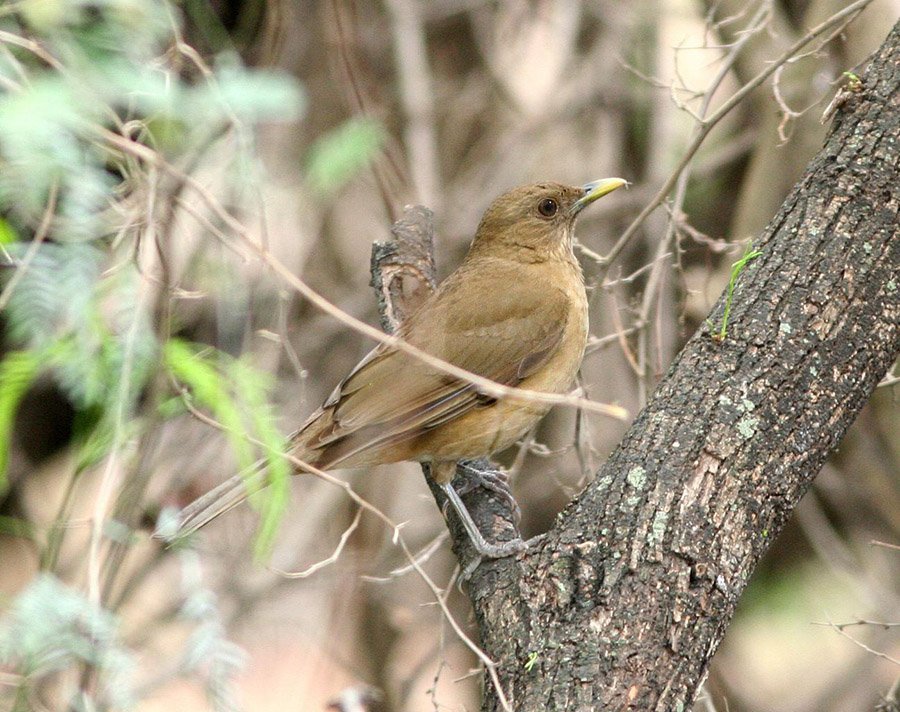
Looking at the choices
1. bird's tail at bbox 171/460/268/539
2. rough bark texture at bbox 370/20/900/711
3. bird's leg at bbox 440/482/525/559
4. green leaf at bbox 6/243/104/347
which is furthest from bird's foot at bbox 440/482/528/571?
green leaf at bbox 6/243/104/347

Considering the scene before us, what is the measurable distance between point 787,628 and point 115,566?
5078 millimetres

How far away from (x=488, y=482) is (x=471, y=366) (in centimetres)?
43

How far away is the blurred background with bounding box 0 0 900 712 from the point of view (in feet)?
11.6

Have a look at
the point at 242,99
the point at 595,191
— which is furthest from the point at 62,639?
the point at 595,191

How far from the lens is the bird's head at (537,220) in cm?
480

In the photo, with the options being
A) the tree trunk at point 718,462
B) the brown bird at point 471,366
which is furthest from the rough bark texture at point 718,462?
the brown bird at point 471,366

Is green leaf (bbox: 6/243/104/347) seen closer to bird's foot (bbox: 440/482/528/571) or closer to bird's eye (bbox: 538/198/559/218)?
bird's foot (bbox: 440/482/528/571)

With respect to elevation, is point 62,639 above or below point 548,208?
below

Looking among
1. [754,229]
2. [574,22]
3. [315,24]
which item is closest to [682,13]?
[574,22]

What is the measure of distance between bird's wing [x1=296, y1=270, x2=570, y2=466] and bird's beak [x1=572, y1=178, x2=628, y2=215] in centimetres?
43

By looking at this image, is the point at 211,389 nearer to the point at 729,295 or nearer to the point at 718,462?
the point at 718,462

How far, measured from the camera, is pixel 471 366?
4297mm

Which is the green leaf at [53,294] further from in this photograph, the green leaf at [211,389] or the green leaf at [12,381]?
the green leaf at [211,389]

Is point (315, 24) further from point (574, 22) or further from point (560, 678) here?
point (560, 678)
